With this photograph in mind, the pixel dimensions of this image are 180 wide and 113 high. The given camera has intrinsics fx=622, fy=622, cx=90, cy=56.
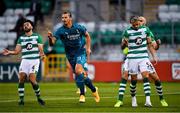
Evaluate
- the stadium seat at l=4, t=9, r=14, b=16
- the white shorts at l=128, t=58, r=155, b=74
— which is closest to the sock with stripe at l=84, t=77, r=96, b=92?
the white shorts at l=128, t=58, r=155, b=74

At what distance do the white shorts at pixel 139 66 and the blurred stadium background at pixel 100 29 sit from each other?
43.3 feet

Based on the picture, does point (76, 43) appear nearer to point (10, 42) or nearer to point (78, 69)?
point (78, 69)

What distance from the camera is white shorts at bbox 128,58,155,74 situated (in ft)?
52.1

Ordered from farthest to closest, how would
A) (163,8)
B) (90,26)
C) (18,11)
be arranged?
Result: (18,11)
(163,8)
(90,26)

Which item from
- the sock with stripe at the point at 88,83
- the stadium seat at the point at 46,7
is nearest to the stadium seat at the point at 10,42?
the stadium seat at the point at 46,7

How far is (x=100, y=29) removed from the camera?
3419cm

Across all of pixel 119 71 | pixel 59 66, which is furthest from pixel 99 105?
pixel 59 66

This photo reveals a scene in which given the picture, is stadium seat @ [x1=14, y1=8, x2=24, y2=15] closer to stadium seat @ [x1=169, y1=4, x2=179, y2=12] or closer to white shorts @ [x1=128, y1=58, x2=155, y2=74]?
stadium seat @ [x1=169, y1=4, x2=179, y2=12]

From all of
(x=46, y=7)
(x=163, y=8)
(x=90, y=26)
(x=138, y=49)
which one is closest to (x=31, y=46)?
(x=138, y=49)

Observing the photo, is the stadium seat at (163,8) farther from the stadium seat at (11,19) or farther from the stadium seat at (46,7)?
the stadium seat at (11,19)

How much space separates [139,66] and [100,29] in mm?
18292

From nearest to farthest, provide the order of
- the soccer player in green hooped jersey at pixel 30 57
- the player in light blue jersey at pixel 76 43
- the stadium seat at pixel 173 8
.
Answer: the soccer player in green hooped jersey at pixel 30 57 < the player in light blue jersey at pixel 76 43 < the stadium seat at pixel 173 8

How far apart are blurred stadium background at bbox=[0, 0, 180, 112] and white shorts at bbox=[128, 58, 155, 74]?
13203 mm

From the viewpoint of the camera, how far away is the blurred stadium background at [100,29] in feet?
99.7
